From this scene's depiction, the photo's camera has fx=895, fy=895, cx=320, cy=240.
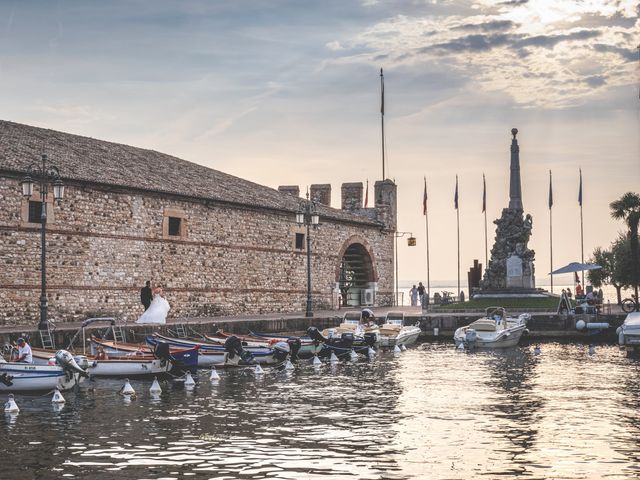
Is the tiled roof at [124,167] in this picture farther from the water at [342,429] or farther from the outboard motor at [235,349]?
the water at [342,429]

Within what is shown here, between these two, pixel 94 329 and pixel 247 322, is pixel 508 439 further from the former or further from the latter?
pixel 247 322

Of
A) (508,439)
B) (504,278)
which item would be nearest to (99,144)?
(504,278)

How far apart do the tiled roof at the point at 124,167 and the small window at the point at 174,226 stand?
41.5 inches

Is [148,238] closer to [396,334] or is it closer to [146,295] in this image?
[146,295]

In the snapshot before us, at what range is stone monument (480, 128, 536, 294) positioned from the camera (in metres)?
44.7

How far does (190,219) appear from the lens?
1415 inches

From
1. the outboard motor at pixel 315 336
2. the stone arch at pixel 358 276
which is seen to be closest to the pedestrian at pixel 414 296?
the stone arch at pixel 358 276

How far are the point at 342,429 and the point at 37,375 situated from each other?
26.2 feet

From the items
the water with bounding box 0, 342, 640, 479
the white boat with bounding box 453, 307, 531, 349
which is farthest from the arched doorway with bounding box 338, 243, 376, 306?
the water with bounding box 0, 342, 640, 479

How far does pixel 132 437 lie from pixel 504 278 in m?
32.9

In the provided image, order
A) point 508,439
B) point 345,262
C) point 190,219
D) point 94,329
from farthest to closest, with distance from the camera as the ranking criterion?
point 345,262 → point 190,219 → point 94,329 → point 508,439

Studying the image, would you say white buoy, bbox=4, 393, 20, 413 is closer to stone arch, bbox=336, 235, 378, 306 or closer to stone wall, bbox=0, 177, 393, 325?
stone wall, bbox=0, 177, 393, 325

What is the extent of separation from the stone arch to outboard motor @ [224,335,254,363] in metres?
23.6

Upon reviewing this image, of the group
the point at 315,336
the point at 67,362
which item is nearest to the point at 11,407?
the point at 67,362
